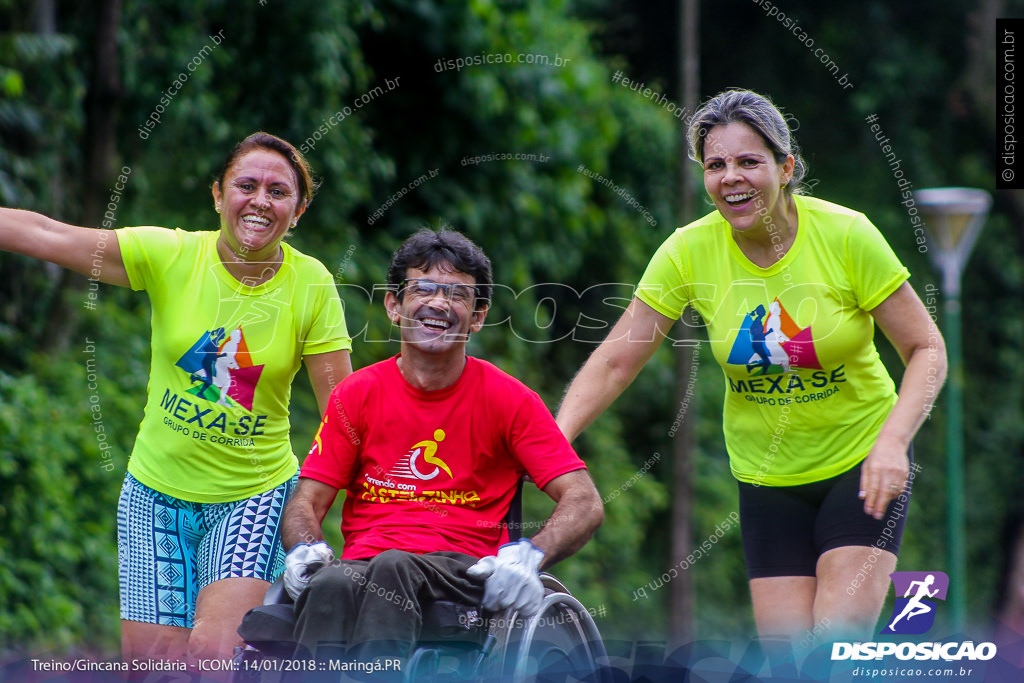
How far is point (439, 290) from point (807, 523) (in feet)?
3.98

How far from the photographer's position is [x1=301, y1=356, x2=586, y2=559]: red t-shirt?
290 cm

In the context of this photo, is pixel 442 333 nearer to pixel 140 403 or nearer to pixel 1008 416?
pixel 140 403

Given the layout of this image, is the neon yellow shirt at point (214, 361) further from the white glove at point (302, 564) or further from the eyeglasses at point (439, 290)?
the white glove at point (302, 564)

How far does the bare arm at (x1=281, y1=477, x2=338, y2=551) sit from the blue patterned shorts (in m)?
0.12

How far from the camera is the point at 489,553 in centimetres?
289

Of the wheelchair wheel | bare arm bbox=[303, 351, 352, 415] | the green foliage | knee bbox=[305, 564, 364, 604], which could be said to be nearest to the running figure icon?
the wheelchair wheel

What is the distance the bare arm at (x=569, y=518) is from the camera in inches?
110

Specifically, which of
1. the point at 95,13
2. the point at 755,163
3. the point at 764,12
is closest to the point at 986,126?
the point at 764,12

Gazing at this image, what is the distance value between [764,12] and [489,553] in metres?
12.7

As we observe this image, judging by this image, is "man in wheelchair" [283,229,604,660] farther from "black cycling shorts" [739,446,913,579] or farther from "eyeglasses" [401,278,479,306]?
"black cycling shorts" [739,446,913,579]

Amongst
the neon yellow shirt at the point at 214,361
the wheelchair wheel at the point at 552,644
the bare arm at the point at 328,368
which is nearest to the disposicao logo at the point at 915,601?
the wheelchair wheel at the point at 552,644

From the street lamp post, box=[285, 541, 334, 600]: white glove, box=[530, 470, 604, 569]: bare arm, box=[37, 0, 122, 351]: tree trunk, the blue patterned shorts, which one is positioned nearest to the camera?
box=[285, 541, 334, 600]: white glove

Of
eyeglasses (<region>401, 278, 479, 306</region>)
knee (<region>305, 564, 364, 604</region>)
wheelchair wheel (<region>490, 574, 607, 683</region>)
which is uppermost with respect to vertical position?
eyeglasses (<region>401, 278, 479, 306</region>)

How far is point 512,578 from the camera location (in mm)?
2635
